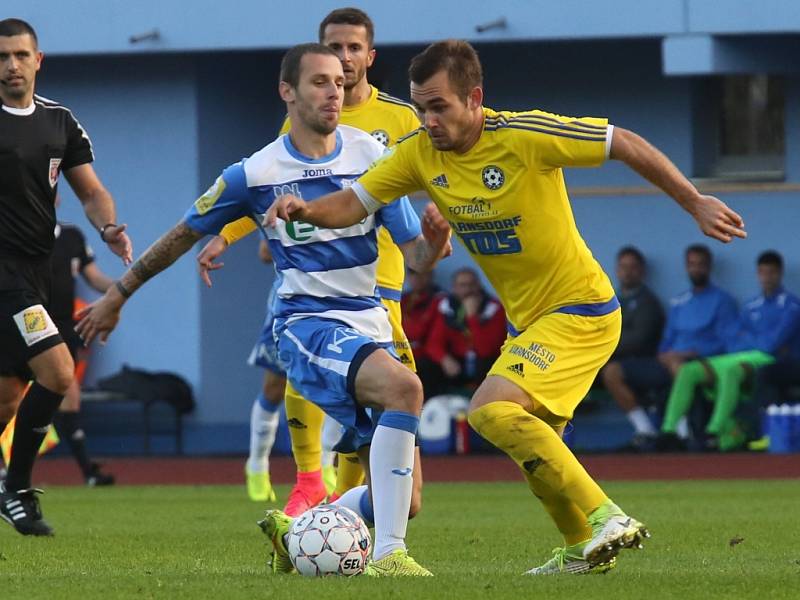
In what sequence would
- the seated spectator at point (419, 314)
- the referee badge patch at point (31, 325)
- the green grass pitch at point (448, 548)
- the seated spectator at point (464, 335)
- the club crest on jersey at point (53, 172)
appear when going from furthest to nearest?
the seated spectator at point (419, 314)
the seated spectator at point (464, 335)
the club crest on jersey at point (53, 172)
the referee badge patch at point (31, 325)
the green grass pitch at point (448, 548)

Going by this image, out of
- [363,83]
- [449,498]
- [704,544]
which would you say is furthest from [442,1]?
[704,544]

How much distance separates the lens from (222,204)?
25.9ft

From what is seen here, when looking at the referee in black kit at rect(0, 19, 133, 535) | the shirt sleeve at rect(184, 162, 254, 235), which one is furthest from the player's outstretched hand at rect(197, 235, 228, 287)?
the referee in black kit at rect(0, 19, 133, 535)

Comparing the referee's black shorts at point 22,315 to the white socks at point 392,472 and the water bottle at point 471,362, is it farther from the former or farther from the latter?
the water bottle at point 471,362

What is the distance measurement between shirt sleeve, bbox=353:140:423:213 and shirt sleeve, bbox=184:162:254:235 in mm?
686

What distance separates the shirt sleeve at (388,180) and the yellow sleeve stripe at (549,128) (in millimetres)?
364

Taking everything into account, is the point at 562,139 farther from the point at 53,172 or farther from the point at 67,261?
the point at 67,261

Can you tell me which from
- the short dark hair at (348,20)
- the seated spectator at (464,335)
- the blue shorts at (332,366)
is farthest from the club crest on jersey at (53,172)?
the seated spectator at (464,335)

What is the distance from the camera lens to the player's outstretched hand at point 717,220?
6.69 metres

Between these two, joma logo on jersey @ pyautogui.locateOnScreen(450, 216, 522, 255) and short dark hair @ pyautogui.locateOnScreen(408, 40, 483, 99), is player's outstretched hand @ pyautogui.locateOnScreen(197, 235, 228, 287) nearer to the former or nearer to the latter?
joma logo on jersey @ pyautogui.locateOnScreen(450, 216, 522, 255)

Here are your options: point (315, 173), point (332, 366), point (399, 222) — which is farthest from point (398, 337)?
point (332, 366)

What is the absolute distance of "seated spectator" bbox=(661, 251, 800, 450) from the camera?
56.4ft

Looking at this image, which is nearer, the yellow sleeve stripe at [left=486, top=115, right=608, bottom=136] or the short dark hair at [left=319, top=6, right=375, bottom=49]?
the yellow sleeve stripe at [left=486, top=115, right=608, bottom=136]

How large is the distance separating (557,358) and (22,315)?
136 inches
